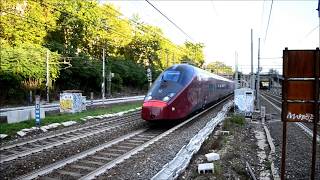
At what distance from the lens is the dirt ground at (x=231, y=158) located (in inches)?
380

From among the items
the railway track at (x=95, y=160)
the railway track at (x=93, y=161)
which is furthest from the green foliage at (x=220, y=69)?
the railway track at (x=93, y=161)

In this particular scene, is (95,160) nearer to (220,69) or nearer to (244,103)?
(244,103)

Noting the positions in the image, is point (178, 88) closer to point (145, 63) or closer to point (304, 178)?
point (304, 178)

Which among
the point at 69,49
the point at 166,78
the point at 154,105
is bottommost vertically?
the point at 154,105

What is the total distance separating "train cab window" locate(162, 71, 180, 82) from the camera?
64.0ft

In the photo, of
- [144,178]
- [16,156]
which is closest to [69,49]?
[16,156]

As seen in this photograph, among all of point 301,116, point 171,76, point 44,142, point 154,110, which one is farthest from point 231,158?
point 171,76

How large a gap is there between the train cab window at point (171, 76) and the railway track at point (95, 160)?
4312 mm

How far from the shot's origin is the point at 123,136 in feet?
53.0

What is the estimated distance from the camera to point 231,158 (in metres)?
11.4

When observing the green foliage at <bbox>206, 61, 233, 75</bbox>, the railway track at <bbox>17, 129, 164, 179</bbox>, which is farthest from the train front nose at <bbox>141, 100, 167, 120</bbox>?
the green foliage at <bbox>206, 61, 233, 75</bbox>

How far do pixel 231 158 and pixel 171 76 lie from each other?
891 cm

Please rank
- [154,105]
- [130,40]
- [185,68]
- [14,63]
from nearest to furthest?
[154,105] < [185,68] < [14,63] < [130,40]

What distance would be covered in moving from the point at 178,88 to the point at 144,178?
9.85 metres
